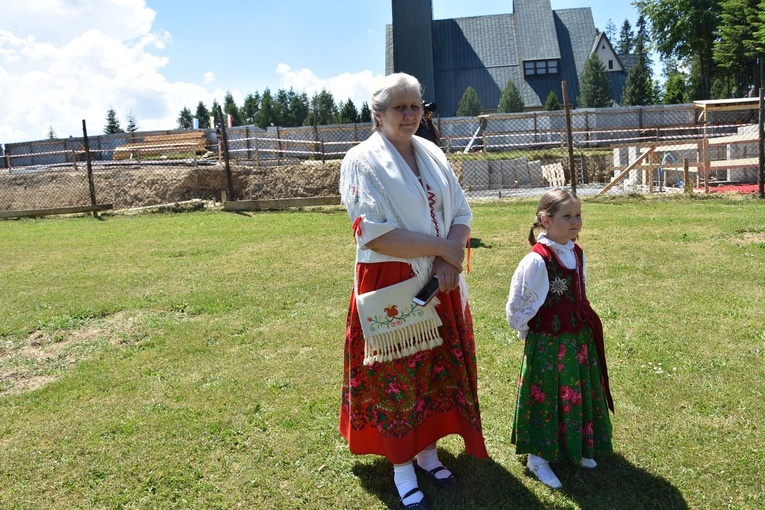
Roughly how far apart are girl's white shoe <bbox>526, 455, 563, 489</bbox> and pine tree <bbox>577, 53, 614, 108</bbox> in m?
41.8

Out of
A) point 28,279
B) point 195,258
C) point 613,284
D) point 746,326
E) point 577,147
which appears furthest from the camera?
point 577,147

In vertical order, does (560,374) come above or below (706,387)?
above

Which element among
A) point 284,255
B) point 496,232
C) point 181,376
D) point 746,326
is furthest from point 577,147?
point 181,376

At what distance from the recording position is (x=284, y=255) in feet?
29.0

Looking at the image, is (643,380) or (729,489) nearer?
(729,489)

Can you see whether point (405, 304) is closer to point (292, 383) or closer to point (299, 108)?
point (292, 383)

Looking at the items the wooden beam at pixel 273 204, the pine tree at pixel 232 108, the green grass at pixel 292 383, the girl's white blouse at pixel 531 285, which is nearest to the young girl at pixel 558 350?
the girl's white blouse at pixel 531 285

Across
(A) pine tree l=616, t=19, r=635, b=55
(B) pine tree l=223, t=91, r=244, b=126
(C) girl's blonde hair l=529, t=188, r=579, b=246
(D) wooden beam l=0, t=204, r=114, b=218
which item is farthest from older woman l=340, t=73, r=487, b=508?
(A) pine tree l=616, t=19, r=635, b=55

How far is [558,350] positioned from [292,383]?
2037mm

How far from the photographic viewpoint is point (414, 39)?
1811 inches

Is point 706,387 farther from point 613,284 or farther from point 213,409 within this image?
point 213,409

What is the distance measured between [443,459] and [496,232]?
6.95m

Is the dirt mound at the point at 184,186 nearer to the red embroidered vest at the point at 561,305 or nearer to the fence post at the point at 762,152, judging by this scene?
the fence post at the point at 762,152

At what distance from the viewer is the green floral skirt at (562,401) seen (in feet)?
9.51
